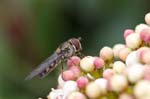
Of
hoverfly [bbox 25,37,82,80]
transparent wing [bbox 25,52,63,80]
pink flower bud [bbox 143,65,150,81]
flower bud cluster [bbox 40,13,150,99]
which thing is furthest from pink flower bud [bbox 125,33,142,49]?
transparent wing [bbox 25,52,63,80]

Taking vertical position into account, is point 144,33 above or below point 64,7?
below

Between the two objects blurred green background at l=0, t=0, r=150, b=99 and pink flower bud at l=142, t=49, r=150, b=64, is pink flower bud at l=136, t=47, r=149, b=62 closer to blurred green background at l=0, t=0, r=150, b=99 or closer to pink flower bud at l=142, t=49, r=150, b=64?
pink flower bud at l=142, t=49, r=150, b=64

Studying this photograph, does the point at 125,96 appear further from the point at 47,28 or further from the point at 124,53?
the point at 47,28

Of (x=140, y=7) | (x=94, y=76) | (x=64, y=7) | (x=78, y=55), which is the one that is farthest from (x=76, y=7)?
(x=94, y=76)

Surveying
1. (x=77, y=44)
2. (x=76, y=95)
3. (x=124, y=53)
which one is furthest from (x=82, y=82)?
(x=77, y=44)

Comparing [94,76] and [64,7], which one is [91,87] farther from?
[64,7]

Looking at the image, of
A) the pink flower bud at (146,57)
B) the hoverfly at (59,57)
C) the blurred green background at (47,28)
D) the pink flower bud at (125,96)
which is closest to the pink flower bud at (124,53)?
the pink flower bud at (146,57)
